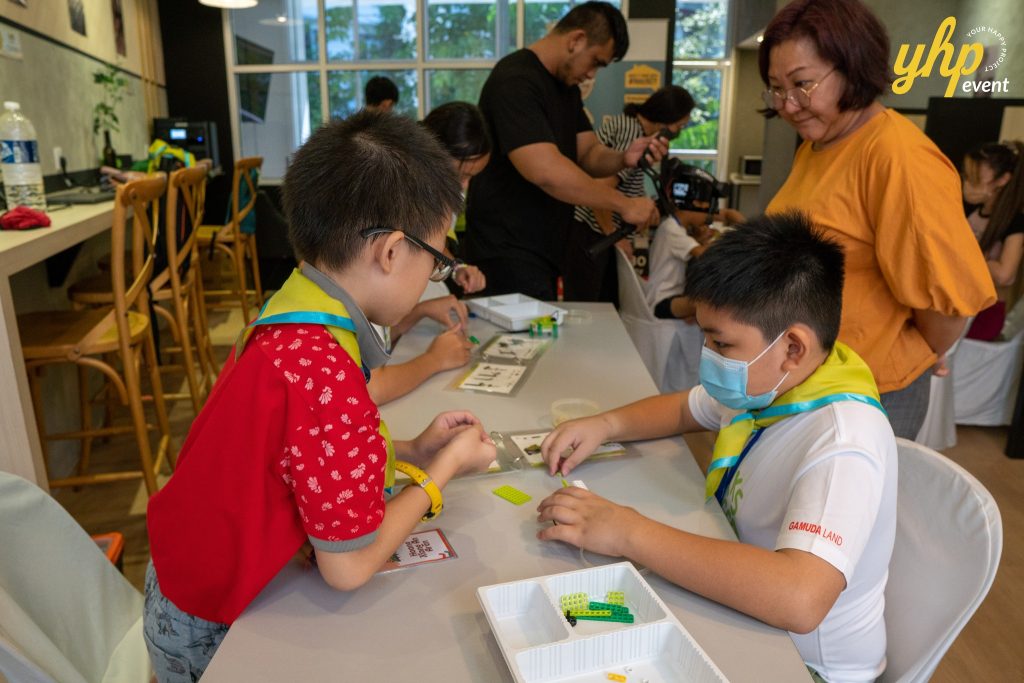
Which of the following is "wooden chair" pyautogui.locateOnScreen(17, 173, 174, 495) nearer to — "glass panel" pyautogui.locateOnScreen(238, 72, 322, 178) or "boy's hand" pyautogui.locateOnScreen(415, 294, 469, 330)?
"boy's hand" pyautogui.locateOnScreen(415, 294, 469, 330)

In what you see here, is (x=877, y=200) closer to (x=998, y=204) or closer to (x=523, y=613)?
(x=523, y=613)

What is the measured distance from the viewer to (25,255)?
1770mm

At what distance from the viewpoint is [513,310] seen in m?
2.06

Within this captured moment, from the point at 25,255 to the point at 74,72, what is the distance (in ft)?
9.88

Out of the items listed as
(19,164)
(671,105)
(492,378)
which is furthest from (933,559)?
(671,105)

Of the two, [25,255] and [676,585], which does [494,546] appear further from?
[25,255]

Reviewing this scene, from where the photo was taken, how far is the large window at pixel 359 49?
634 cm

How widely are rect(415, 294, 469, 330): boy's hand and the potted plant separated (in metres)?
3.51

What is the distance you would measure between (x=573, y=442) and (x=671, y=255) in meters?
1.92

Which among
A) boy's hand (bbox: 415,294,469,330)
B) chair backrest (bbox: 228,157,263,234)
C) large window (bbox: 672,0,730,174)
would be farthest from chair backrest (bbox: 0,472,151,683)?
large window (bbox: 672,0,730,174)

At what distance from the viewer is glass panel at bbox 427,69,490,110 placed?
643 centimetres

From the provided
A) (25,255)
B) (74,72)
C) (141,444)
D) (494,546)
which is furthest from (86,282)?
(494,546)

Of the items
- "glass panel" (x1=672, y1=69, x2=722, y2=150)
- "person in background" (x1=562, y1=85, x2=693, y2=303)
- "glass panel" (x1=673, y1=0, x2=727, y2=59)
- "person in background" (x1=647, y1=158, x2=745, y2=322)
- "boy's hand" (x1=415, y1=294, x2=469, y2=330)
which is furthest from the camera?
"glass panel" (x1=672, y1=69, x2=722, y2=150)

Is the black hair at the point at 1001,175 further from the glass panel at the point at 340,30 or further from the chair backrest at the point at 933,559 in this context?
the glass panel at the point at 340,30
